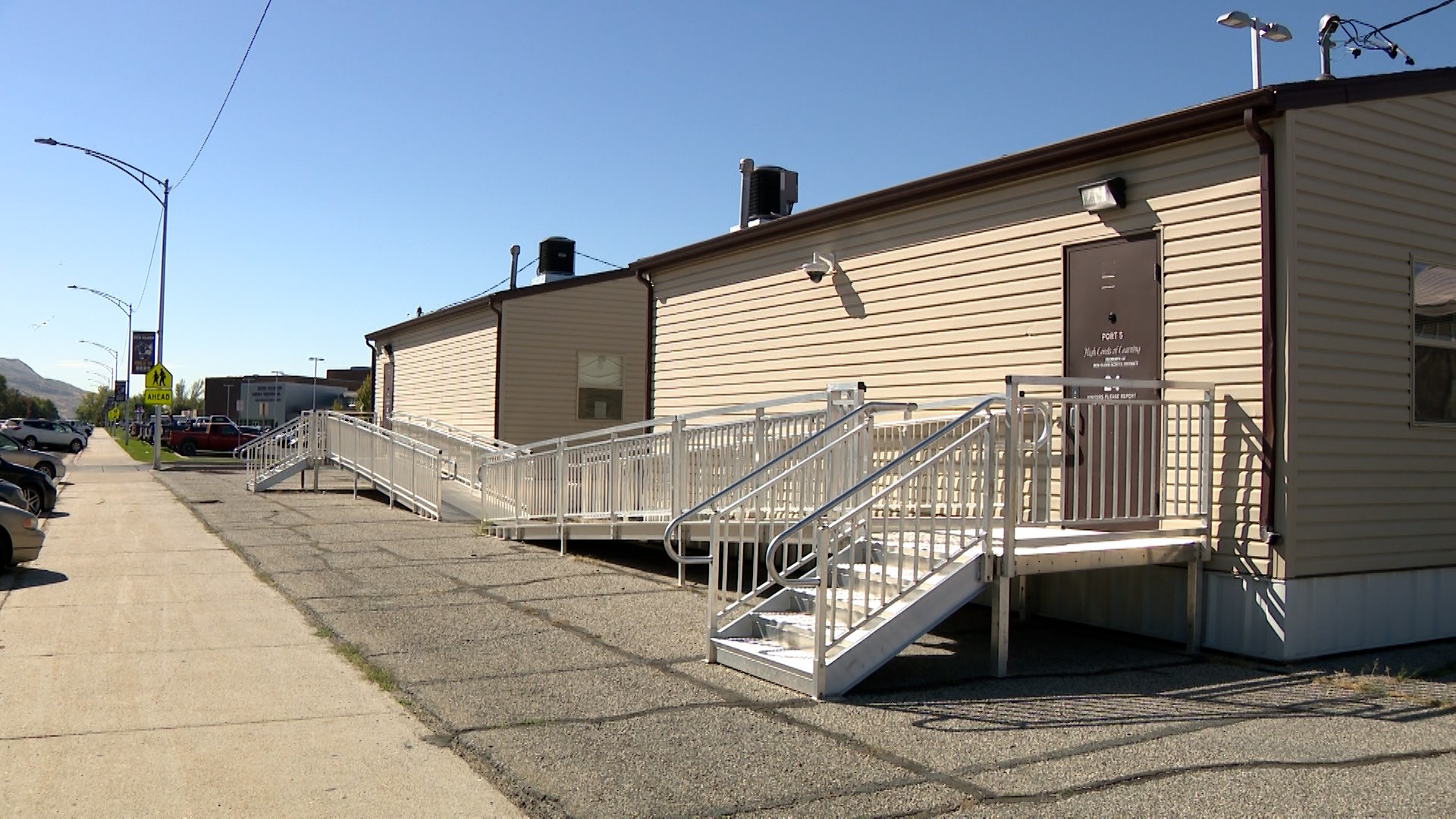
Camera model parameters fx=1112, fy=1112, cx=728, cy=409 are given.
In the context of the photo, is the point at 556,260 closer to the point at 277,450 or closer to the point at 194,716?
the point at 277,450

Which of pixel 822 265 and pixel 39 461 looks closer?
pixel 822 265

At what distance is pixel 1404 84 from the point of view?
26.5ft

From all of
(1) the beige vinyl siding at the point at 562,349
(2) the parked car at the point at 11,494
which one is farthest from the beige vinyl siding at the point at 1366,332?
(1) the beige vinyl siding at the point at 562,349

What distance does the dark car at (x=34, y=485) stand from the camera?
17156 millimetres

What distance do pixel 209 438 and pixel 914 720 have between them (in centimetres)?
4388

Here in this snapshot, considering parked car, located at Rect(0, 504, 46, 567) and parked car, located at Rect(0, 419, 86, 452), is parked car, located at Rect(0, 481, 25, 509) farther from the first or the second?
parked car, located at Rect(0, 419, 86, 452)

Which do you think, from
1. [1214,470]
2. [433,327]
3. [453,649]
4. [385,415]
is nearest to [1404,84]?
[1214,470]

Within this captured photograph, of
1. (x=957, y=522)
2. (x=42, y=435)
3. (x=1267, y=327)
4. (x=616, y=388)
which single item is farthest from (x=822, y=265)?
(x=42, y=435)

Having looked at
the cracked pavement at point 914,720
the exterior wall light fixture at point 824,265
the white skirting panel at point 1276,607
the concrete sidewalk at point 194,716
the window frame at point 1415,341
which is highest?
the exterior wall light fixture at point 824,265

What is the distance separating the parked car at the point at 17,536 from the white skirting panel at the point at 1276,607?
9694mm

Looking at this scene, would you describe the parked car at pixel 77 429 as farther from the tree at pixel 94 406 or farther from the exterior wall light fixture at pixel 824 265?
the tree at pixel 94 406

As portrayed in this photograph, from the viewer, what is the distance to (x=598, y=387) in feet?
72.7

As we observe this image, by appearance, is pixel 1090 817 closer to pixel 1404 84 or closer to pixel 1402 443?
pixel 1402 443

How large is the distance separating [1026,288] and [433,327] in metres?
18.4
